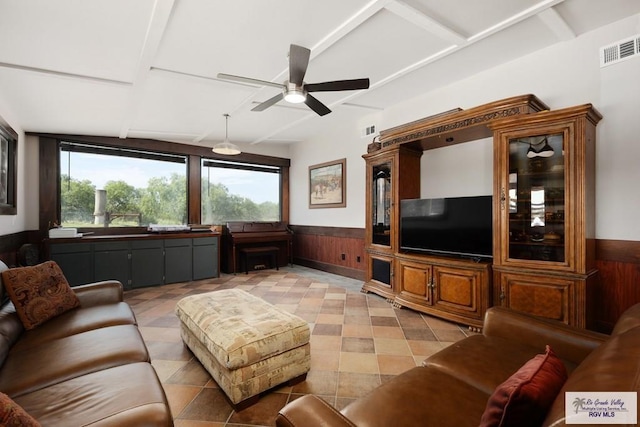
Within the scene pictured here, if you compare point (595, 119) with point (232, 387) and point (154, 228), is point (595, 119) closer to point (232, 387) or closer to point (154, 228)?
point (232, 387)

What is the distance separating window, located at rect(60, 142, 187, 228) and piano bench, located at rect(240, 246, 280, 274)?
4.43 feet

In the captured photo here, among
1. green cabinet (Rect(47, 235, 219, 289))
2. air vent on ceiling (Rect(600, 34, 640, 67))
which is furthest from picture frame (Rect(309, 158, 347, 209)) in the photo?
air vent on ceiling (Rect(600, 34, 640, 67))

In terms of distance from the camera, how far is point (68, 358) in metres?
1.53

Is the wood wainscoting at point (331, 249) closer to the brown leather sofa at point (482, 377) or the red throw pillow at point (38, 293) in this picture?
the brown leather sofa at point (482, 377)

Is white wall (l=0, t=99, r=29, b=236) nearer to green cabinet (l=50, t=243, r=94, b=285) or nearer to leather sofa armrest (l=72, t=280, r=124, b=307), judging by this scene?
green cabinet (l=50, t=243, r=94, b=285)

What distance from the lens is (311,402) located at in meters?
1.00

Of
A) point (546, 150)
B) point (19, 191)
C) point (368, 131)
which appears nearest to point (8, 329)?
point (19, 191)

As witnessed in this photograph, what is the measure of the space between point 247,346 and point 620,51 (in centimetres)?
391

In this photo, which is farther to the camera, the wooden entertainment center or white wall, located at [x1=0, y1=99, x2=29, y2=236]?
white wall, located at [x1=0, y1=99, x2=29, y2=236]

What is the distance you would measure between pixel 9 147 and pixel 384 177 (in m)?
4.98

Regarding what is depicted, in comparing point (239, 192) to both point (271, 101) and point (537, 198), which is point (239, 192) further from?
point (537, 198)

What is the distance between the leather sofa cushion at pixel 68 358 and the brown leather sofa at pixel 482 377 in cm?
113

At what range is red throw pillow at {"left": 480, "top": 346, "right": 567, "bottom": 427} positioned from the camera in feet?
2.51

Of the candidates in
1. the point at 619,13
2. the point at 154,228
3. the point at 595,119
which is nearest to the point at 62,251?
the point at 154,228
